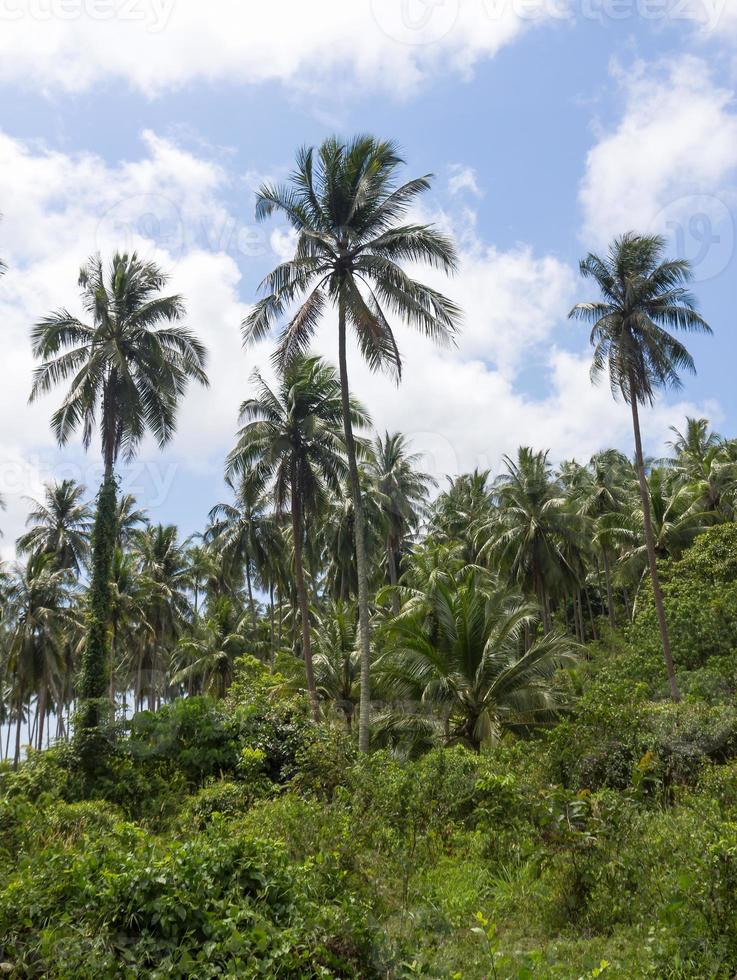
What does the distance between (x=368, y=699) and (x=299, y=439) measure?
31.9ft

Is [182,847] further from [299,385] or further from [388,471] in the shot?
[388,471]

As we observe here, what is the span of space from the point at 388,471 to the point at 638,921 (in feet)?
105

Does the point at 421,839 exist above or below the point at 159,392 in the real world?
below

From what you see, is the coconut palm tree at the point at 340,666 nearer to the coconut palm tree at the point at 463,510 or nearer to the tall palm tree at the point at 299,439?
the tall palm tree at the point at 299,439

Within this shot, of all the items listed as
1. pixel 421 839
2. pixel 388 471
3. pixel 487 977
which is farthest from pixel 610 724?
pixel 388 471

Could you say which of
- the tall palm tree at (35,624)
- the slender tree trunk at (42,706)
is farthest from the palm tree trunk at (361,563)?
the slender tree trunk at (42,706)

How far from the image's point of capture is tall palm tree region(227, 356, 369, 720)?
25141mm

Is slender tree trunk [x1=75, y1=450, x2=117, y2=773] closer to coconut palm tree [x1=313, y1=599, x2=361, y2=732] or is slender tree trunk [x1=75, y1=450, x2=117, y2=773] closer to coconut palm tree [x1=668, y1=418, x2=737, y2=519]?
coconut palm tree [x1=313, y1=599, x2=361, y2=732]

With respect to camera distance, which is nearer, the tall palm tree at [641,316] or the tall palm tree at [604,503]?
the tall palm tree at [641,316]

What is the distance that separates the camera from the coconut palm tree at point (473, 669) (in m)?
20.2

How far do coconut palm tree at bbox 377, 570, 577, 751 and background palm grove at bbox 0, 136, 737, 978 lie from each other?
0.25 ft

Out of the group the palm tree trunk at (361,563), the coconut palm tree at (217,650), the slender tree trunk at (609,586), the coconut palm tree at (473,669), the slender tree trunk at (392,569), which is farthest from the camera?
the coconut palm tree at (217,650)

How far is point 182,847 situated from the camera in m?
6.16

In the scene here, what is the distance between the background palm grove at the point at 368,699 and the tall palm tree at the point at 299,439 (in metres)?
0.10
